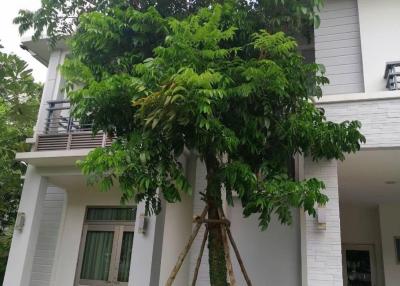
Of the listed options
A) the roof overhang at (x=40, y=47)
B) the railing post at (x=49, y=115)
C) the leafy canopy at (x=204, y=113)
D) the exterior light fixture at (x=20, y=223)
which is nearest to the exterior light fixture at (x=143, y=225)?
the leafy canopy at (x=204, y=113)

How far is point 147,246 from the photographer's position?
5.99 metres

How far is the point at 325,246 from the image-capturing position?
5.50 m

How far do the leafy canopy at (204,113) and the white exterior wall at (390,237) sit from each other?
5.23 m

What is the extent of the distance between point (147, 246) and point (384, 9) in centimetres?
544

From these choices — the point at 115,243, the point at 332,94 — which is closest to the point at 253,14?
the point at 332,94

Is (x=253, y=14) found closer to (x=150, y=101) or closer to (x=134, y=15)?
(x=134, y=15)

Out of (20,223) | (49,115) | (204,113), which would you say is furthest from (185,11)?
(20,223)

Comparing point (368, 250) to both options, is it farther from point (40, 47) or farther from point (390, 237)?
point (40, 47)

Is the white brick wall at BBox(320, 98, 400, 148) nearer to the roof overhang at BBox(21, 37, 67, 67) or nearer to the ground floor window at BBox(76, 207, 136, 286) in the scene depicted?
the ground floor window at BBox(76, 207, 136, 286)

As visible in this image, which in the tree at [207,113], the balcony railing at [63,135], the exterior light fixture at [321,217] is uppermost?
the balcony railing at [63,135]

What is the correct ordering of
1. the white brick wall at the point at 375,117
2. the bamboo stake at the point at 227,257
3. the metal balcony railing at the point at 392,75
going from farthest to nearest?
the metal balcony railing at the point at 392,75 → the white brick wall at the point at 375,117 → the bamboo stake at the point at 227,257

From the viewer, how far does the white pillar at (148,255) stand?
19.1 ft

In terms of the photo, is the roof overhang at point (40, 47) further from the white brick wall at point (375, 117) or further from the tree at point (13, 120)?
the white brick wall at point (375, 117)

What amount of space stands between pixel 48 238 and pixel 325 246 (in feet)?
18.7
